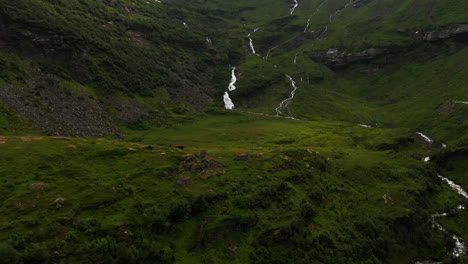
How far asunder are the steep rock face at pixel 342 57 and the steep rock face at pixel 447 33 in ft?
73.8

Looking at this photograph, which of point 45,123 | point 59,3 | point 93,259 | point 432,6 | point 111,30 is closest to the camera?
point 93,259

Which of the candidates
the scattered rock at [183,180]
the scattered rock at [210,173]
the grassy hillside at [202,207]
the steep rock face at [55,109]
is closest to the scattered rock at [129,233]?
the grassy hillside at [202,207]

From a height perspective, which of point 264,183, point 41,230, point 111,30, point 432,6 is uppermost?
point 432,6

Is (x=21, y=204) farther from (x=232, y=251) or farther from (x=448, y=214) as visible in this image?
(x=448, y=214)

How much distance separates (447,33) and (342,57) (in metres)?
51.8

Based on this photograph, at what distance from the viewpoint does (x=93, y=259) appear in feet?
72.6

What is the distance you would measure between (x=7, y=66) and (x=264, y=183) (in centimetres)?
7081

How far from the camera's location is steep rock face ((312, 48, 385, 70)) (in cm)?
16075

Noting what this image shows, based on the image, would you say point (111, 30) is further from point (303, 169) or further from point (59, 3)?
point (303, 169)

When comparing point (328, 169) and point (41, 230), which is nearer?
point (41, 230)

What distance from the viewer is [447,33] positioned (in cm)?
14212

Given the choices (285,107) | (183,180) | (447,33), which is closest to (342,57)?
(447,33)

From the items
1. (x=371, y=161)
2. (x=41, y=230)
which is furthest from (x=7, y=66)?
(x=371, y=161)

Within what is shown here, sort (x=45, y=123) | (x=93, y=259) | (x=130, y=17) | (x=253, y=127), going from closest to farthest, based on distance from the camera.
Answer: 1. (x=93, y=259)
2. (x=45, y=123)
3. (x=253, y=127)
4. (x=130, y=17)
